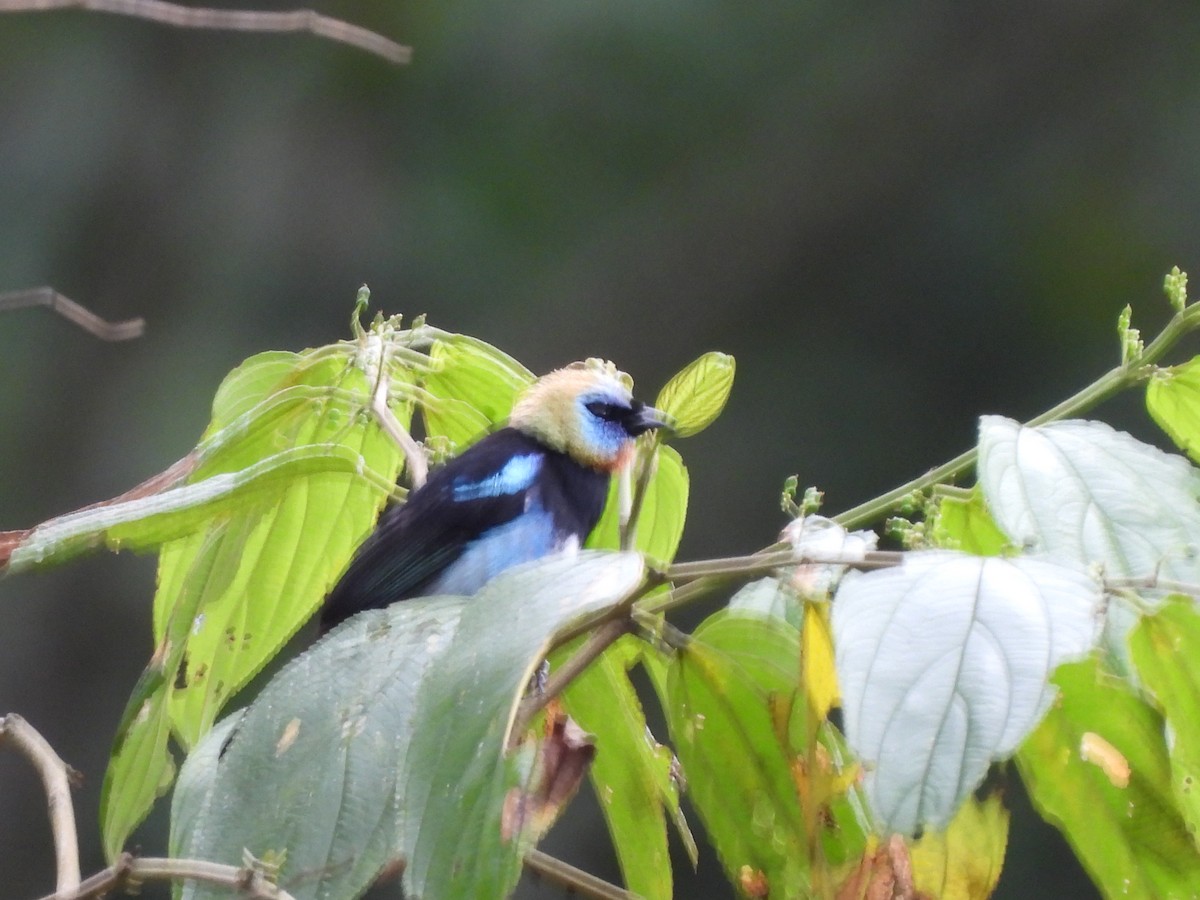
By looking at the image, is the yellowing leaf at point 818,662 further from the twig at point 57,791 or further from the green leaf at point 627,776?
the twig at point 57,791

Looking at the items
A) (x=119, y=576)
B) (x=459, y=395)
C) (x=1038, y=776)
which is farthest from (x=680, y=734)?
(x=119, y=576)

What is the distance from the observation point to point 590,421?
2.38 meters

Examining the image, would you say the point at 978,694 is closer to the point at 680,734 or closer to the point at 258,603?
the point at 680,734

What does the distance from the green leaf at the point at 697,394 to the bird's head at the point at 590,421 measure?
124 cm

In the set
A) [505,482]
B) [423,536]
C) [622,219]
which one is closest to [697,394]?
[423,536]

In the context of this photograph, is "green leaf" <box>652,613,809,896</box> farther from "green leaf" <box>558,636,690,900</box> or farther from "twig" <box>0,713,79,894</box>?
"twig" <box>0,713,79,894</box>

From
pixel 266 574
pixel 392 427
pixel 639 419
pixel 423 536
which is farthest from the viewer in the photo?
pixel 639 419

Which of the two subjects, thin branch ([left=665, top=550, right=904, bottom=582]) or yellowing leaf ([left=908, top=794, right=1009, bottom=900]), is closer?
thin branch ([left=665, top=550, right=904, bottom=582])

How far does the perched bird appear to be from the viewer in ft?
6.77

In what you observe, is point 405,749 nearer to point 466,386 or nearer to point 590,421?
point 466,386

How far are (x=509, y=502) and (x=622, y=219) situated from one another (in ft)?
13.2

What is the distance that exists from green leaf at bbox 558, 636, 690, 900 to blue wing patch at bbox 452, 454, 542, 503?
93 cm

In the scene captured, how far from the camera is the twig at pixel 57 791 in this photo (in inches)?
36.6

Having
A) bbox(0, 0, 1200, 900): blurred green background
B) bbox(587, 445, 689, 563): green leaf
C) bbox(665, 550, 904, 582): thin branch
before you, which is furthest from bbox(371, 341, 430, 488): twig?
bbox(0, 0, 1200, 900): blurred green background
